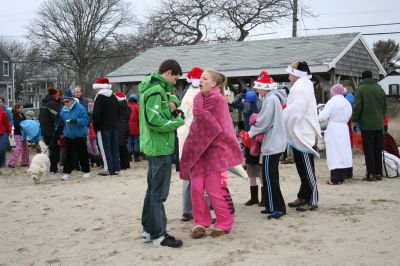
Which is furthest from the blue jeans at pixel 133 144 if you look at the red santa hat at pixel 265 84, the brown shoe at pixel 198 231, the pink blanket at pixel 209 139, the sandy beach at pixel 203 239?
the brown shoe at pixel 198 231

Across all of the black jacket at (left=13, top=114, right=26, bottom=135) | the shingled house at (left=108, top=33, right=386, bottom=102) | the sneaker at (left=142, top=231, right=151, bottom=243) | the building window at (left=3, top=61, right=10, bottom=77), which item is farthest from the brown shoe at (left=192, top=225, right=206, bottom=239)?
the building window at (left=3, top=61, right=10, bottom=77)

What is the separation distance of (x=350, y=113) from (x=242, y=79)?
32.8 ft

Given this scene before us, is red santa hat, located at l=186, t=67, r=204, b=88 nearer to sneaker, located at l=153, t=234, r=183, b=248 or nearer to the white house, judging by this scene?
sneaker, located at l=153, t=234, r=183, b=248

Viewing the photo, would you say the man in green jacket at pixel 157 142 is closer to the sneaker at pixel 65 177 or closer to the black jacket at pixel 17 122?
the sneaker at pixel 65 177

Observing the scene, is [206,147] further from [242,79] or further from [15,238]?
[242,79]

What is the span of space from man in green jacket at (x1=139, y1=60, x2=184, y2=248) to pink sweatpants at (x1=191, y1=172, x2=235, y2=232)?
43 cm

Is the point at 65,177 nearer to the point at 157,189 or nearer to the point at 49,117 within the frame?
the point at 49,117

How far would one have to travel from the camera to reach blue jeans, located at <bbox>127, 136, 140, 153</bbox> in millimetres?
13258

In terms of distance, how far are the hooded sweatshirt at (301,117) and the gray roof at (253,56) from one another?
9637 mm

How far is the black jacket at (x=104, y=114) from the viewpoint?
10.3 meters

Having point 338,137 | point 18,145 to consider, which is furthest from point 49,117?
point 338,137

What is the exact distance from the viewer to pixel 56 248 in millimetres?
5258

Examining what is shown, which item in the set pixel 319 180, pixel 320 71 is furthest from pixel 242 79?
pixel 319 180

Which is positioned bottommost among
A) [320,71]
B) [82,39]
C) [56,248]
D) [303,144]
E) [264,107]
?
[56,248]
